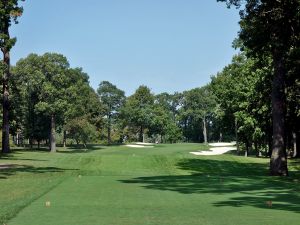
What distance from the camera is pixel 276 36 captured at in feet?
89.4

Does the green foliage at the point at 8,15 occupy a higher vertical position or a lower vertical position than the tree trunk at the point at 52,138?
higher

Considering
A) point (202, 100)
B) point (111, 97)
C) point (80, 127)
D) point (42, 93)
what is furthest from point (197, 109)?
point (42, 93)

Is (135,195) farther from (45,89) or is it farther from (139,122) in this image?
(139,122)

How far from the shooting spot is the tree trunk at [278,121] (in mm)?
28234

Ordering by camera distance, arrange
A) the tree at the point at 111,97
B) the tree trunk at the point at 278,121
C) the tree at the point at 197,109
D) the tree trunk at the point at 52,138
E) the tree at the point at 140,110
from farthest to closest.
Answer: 1. the tree at the point at 197,109
2. the tree at the point at 111,97
3. the tree at the point at 140,110
4. the tree trunk at the point at 52,138
5. the tree trunk at the point at 278,121

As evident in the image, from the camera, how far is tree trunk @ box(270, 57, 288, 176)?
28.2 m

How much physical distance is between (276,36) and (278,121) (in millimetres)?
4986

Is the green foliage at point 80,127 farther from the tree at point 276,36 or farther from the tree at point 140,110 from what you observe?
the tree at point 276,36

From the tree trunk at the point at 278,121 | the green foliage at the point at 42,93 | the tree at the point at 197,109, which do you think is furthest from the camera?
the tree at the point at 197,109

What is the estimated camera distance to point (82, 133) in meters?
77.8

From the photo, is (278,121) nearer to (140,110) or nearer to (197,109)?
(140,110)

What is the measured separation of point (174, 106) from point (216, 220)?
533 feet

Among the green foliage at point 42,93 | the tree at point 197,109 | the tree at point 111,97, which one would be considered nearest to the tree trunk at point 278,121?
the green foliage at point 42,93

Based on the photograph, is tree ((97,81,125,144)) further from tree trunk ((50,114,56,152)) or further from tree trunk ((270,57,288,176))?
tree trunk ((270,57,288,176))
